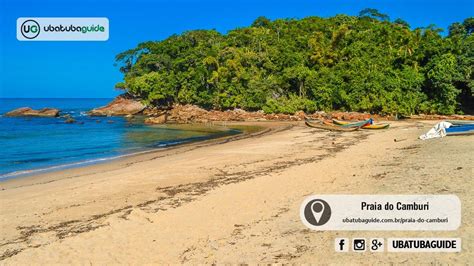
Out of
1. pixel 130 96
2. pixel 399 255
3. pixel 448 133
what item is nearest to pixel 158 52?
→ pixel 130 96

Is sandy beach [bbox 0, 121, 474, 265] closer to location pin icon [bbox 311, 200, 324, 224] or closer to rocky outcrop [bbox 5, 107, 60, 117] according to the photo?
location pin icon [bbox 311, 200, 324, 224]

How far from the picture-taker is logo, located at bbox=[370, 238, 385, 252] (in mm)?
6393

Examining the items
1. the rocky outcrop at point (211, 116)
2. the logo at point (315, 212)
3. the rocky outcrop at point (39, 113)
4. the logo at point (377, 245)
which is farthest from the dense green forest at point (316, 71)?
the logo at point (377, 245)

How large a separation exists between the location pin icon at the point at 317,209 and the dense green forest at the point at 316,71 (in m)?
38.8

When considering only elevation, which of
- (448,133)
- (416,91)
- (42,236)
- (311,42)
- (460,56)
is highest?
(311,42)

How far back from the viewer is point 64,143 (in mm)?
29172

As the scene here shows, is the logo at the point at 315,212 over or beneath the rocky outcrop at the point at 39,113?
beneath

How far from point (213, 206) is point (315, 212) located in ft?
9.46

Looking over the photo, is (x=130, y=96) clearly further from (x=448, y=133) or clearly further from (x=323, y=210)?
(x=323, y=210)

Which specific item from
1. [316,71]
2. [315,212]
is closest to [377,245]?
[315,212]

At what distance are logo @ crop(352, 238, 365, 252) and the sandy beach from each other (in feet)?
0.60

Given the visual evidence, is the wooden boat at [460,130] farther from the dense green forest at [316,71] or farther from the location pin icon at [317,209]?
the dense green forest at [316,71]

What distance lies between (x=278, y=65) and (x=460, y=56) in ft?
72.2

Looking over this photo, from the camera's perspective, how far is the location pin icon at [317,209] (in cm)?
814
